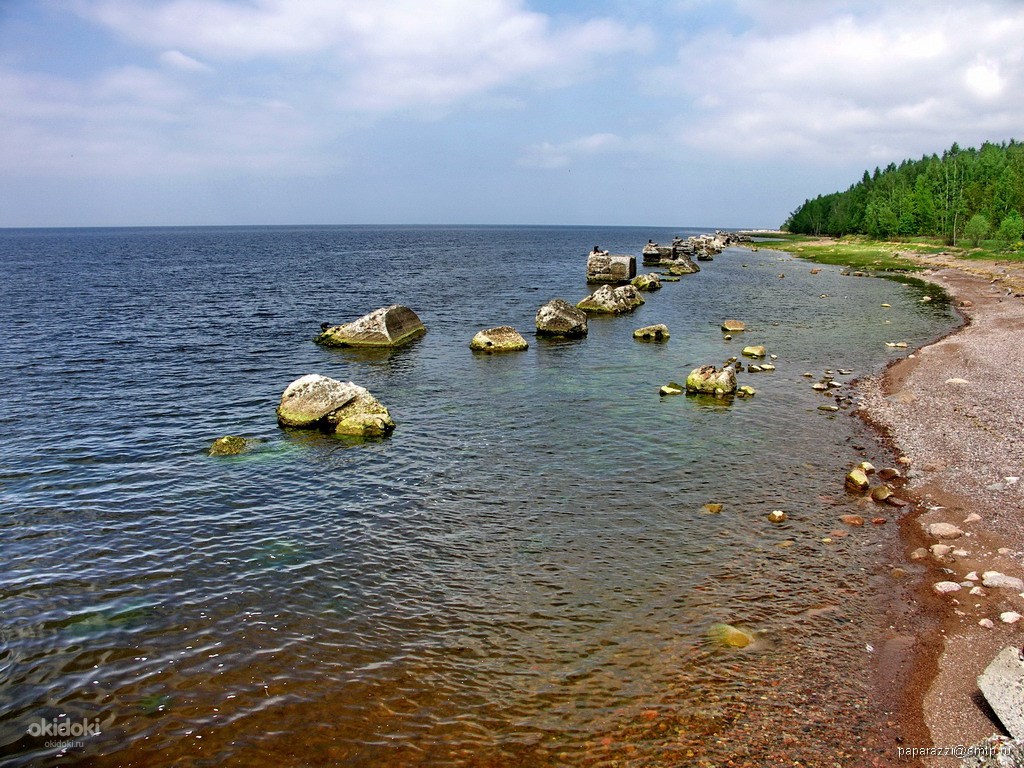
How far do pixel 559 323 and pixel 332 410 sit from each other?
27.6 metres

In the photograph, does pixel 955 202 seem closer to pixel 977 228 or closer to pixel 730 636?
pixel 977 228

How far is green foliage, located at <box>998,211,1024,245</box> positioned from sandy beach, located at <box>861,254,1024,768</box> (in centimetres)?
9305

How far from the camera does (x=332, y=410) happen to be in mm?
29672

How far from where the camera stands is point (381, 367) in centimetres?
4238

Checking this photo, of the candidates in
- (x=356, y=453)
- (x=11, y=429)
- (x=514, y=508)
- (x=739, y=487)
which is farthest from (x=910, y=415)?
(x=11, y=429)

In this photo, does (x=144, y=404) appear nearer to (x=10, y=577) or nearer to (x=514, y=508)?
(x=10, y=577)

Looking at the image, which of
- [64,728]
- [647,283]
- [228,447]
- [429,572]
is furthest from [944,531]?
[647,283]

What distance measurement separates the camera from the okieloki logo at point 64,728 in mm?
11945

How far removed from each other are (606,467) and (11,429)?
27.7 meters

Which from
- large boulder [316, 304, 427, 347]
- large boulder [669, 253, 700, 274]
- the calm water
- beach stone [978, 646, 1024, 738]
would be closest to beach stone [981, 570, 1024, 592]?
the calm water

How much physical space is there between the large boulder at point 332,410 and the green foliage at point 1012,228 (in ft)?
430

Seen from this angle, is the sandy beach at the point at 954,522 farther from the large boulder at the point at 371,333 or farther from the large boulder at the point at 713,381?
the large boulder at the point at 371,333

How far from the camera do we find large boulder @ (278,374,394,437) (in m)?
28.9

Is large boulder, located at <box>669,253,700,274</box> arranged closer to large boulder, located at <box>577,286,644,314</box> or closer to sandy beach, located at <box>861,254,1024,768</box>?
large boulder, located at <box>577,286,644,314</box>
